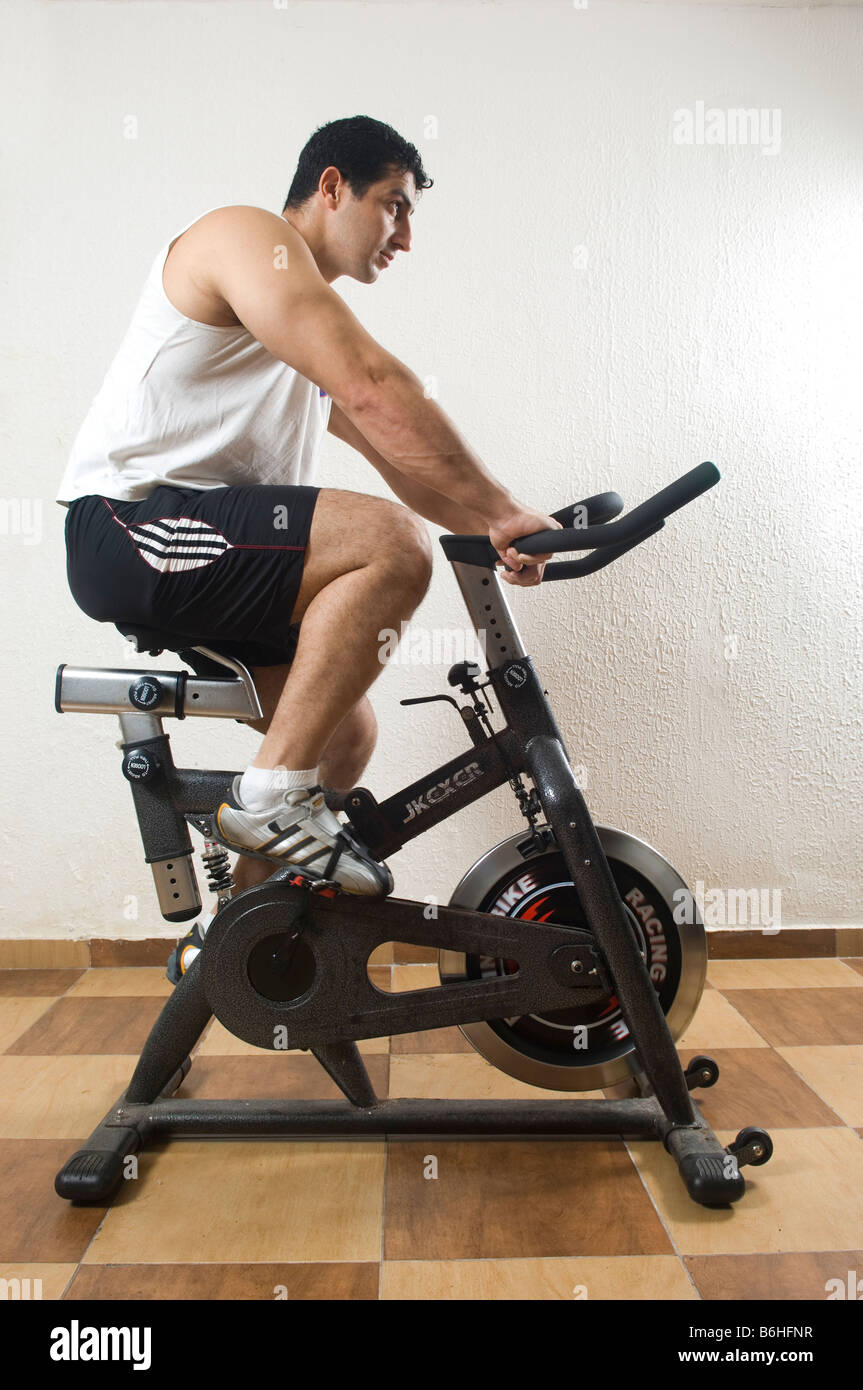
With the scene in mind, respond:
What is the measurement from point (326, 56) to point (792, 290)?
123cm

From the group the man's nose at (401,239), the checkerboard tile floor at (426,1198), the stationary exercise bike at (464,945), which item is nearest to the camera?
the checkerboard tile floor at (426,1198)

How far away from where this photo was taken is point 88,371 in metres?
2.44

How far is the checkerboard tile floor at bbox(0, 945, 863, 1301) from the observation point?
134 cm

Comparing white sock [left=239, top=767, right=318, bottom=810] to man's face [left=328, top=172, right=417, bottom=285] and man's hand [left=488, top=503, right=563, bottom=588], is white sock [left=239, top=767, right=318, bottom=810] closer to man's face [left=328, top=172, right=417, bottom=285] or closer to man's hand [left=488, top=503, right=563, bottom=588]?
man's hand [left=488, top=503, right=563, bottom=588]

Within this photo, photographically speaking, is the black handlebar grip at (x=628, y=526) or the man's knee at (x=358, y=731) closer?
the black handlebar grip at (x=628, y=526)

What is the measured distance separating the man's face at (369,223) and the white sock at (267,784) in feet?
2.74

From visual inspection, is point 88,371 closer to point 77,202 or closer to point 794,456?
point 77,202

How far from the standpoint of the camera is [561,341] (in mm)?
2465

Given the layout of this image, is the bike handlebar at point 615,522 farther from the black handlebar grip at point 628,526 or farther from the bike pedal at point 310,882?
the bike pedal at point 310,882

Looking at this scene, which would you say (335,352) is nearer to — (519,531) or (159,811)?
(519,531)

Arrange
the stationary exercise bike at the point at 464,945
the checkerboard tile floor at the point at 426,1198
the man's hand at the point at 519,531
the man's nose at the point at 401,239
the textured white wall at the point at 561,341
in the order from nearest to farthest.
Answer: the checkerboard tile floor at the point at 426,1198
the man's hand at the point at 519,531
the stationary exercise bike at the point at 464,945
the man's nose at the point at 401,239
the textured white wall at the point at 561,341

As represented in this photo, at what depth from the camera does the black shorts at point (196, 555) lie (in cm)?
147

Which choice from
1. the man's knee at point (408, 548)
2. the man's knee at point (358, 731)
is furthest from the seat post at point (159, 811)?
the man's knee at point (408, 548)

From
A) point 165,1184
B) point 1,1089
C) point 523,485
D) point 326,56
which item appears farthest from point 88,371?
point 165,1184
